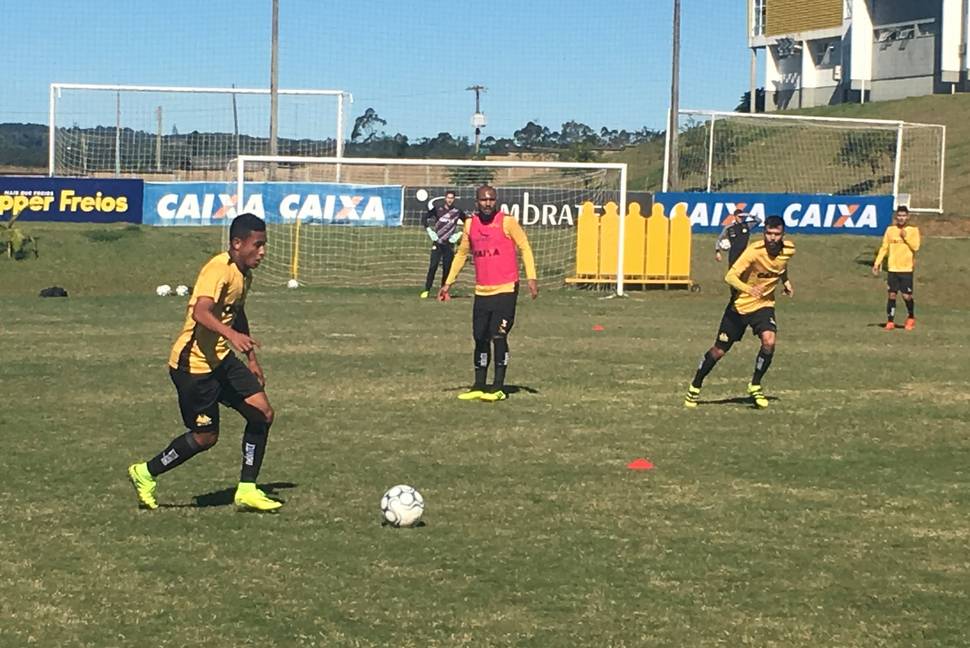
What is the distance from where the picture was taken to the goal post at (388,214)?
113 feet

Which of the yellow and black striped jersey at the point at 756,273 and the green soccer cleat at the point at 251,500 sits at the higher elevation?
the yellow and black striped jersey at the point at 756,273

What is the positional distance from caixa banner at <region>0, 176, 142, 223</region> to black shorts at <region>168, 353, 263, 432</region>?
30.5m

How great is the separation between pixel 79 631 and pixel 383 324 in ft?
55.0

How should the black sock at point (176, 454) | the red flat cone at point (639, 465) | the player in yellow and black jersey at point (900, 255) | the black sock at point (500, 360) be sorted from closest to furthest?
the black sock at point (176, 454), the red flat cone at point (639, 465), the black sock at point (500, 360), the player in yellow and black jersey at point (900, 255)

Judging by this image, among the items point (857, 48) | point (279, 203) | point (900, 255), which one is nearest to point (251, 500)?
point (900, 255)

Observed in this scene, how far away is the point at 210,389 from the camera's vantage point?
920cm

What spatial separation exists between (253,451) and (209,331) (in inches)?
35.0

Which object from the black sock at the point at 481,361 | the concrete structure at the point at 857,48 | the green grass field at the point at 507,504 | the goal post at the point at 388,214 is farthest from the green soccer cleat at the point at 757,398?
the concrete structure at the point at 857,48

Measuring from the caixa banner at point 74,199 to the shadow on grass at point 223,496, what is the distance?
29.6 meters

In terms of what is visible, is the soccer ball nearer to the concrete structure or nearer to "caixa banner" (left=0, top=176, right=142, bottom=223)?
"caixa banner" (left=0, top=176, right=142, bottom=223)

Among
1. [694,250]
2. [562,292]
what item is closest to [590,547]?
[562,292]

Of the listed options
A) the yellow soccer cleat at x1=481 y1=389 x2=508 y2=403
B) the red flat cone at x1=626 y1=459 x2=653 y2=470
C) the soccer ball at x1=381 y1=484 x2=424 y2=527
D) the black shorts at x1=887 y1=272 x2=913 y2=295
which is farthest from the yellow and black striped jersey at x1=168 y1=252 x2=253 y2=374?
the black shorts at x1=887 y1=272 x2=913 y2=295

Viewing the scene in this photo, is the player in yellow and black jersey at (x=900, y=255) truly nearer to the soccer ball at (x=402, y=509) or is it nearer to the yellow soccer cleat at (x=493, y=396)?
the yellow soccer cleat at (x=493, y=396)

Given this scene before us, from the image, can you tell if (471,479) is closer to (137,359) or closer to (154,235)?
(137,359)
